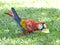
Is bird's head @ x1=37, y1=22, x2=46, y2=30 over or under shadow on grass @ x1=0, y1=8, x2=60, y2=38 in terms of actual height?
over

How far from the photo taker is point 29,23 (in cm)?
456

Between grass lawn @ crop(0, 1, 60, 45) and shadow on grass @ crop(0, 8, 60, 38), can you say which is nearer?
grass lawn @ crop(0, 1, 60, 45)

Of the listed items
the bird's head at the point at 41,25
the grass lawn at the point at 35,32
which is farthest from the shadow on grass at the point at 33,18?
the bird's head at the point at 41,25

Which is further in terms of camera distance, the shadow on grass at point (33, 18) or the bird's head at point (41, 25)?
the shadow on grass at point (33, 18)

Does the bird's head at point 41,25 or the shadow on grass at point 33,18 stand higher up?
the bird's head at point 41,25

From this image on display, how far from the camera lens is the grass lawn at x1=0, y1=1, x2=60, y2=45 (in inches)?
175

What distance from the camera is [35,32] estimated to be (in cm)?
483

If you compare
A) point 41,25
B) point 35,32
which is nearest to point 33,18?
point 35,32

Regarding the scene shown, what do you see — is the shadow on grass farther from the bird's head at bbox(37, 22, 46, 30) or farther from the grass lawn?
the bird's head at bbox(37, 22, 46, 30)

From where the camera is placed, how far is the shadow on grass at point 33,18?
4776mm

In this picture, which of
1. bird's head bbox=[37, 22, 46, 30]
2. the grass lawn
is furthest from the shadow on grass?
bird's head bbox=[37, 22, 46, 30]

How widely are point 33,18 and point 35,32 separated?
3.51 feet

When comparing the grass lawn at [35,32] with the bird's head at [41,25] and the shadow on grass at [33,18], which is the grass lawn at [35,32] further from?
the bird's head at [41,25]

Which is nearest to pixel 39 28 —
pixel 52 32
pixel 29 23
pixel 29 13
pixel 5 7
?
pixel 29 23
